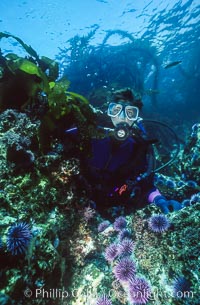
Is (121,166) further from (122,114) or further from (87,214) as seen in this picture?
(87,214)

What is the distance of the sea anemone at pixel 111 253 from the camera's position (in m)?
2.92

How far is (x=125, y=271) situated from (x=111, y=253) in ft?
1.54

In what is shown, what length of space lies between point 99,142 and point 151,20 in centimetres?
1980

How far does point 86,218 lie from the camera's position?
340 centimetres

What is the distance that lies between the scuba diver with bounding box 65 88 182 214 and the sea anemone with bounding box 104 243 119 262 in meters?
1.45

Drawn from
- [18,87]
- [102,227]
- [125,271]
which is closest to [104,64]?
[18,87]

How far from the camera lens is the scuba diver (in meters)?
4.52

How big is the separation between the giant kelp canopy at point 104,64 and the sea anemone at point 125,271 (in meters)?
9.77

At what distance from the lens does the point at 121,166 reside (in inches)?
185

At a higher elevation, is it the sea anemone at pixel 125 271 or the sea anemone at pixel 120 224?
the sea anemone at pixel 120 224

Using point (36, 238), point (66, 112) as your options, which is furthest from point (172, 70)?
point (36, 238)

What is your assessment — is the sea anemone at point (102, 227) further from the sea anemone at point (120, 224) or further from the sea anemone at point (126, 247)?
the sea anemone at point (126, 247)

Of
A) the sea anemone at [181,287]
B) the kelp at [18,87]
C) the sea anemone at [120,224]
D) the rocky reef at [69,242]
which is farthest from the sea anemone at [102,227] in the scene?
the kelp at [18,87]

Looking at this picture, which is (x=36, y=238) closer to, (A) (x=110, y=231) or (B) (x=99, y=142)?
(A) (x=110, y=231)
